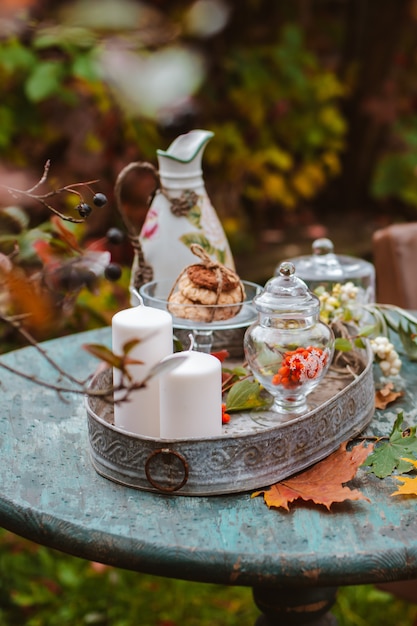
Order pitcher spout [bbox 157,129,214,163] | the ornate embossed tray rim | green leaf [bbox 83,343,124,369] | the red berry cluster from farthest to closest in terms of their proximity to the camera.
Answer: pitcher spout [bbox 157,129,214,163] → the red berry cluster → the ornate embossed tray rim → green leaf [bbox 83,343,124,369]

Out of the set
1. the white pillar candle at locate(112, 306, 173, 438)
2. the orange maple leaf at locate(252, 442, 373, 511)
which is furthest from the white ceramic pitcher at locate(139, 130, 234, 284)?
the orange maple leaf at locate(252, 442, 373, 511)

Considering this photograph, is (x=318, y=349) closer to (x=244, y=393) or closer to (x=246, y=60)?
(x=244, y=393)

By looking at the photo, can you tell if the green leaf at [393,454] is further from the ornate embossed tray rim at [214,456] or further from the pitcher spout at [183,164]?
the pitcher spout at [183,164]

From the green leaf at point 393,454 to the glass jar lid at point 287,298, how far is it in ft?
0.68

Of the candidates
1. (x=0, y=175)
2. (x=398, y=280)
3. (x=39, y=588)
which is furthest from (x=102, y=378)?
(x=39, y=588)

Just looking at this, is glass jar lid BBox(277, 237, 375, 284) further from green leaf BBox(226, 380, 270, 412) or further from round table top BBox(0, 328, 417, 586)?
round table top BBox(0, 328, 417, 586)

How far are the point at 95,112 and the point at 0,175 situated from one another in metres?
2.80

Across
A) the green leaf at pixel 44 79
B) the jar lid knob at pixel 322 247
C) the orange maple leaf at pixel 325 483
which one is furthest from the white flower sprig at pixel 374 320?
the green leaf at pixel 44 79

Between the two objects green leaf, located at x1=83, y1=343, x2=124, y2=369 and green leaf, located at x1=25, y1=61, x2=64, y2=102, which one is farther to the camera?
green leaf, located at x1=25, y1=61, x2=64, y2=102

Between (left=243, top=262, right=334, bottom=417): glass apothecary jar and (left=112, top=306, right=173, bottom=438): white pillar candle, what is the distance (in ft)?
0.51

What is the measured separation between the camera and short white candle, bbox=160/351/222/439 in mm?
1022

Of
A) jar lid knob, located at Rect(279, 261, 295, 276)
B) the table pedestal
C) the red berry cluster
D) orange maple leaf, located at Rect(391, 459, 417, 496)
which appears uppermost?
jar lid knob, located at Rect(279, 261, 295, 276)

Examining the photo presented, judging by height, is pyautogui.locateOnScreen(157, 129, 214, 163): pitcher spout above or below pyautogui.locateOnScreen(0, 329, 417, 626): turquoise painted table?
above

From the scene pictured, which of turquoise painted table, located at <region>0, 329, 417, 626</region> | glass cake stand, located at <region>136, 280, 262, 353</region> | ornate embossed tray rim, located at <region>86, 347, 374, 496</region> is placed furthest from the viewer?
glass cake stand, located at <region>136, 280, 262, 353</region>
